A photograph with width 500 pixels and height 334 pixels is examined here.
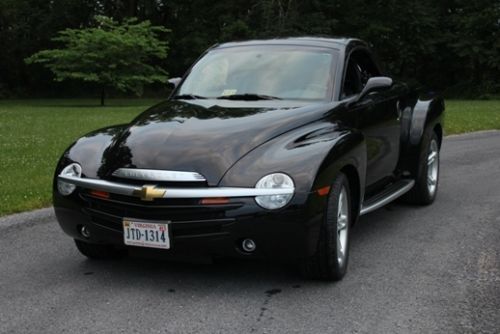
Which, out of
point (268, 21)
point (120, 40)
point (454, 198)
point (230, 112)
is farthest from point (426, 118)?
point (268, 21)

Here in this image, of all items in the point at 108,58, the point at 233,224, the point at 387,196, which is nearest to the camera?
the point at 233,224

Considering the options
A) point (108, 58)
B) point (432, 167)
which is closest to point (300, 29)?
point (108, 58)

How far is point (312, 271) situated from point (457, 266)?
1201 mm

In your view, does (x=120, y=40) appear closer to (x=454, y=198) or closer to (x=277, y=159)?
(x=454, y=198)

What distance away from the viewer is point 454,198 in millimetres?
7211

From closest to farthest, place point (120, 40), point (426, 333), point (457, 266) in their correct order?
point (426, 333) → point (457, 266) → point (120, 40)

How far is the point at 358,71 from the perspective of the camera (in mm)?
5777

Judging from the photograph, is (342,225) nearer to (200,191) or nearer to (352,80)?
(200,191)

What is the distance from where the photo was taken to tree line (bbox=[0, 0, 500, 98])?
125 feet

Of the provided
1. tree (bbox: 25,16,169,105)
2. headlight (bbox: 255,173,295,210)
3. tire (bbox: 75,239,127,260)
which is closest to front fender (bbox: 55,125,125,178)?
tire (bbox: 75,239,127,260)

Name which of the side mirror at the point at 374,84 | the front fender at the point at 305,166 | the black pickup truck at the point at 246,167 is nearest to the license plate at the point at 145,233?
the black pickup truck at the point at 246,167

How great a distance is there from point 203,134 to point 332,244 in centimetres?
113

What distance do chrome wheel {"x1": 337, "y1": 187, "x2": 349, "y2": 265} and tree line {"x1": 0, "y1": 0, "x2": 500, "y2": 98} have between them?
30.7 meters

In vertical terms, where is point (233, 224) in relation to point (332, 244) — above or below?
above
